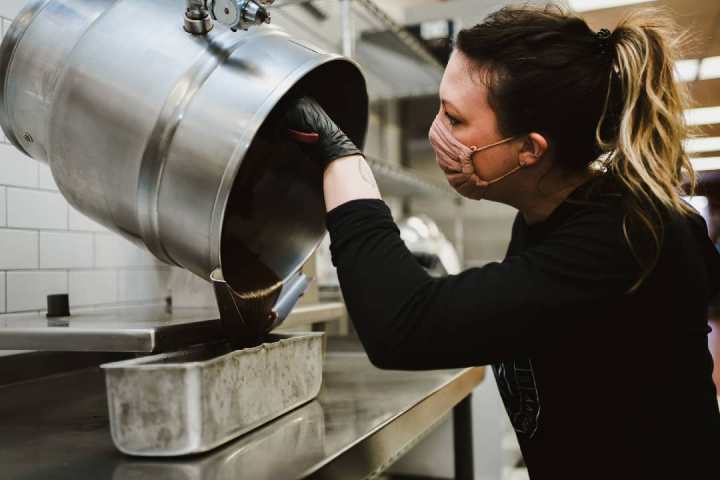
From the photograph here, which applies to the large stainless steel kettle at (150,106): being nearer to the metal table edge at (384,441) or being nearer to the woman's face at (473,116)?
the woman's face at (473,116)

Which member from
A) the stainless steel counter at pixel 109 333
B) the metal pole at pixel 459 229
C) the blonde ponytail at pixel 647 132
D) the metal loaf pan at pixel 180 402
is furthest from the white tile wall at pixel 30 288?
the metal pole at pixel 459 229

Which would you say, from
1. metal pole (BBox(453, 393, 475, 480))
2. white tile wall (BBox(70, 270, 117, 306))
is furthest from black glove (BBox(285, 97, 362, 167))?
metal pole (BBox(453, 393, 475, 480))

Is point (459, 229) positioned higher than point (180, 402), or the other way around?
point (180, 402)

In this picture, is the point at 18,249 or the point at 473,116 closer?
the point at 473,116

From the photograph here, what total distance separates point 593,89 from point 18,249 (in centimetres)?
126

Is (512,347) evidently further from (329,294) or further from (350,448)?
(329,294)

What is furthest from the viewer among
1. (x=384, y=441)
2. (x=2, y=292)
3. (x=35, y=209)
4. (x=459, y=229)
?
(x=459, y=229)

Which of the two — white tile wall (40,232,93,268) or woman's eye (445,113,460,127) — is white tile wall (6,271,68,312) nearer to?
white tile wall (40,232,93,268)

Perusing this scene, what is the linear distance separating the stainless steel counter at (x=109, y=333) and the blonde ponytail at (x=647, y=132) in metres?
0.65

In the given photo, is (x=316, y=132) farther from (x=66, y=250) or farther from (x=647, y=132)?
(x=66, y=250)

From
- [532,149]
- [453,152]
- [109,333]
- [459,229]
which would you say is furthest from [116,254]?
[459,229]

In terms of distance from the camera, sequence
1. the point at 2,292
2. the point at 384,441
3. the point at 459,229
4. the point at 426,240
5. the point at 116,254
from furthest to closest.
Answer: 1. the point at 459,229
2. the point at 426,240
3. the point at 116,254
4. the point at 2,292
5. the point at 384,441

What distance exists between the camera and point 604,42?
3.21ft

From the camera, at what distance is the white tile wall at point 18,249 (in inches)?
57.7
